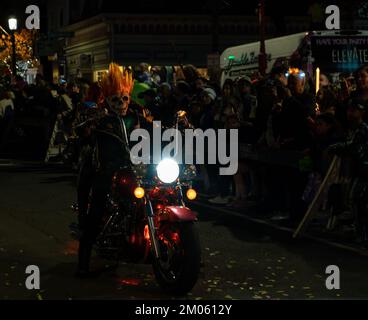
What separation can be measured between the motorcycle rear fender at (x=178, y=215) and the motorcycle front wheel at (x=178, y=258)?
0.04 meters

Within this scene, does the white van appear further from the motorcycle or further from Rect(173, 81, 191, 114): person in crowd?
the motorcycle

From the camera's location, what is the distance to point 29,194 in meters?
14.9

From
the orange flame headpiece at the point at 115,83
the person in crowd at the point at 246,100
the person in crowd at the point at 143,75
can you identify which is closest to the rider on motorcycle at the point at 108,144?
the orange flame headpiece at the point at 115,83

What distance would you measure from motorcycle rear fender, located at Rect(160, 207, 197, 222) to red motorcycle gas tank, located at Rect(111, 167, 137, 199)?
0.51 m

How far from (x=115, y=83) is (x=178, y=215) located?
1472mm

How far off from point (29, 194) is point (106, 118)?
6.80 meters

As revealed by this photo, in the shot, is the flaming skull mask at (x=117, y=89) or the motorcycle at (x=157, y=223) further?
the flaming skull mask at (x=117, y=89)

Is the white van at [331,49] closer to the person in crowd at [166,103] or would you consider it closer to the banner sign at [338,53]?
the banner sign at [338,53]

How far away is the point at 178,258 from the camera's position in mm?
7734

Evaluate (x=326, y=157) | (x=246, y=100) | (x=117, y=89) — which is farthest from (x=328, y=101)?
(x=117, y=89)

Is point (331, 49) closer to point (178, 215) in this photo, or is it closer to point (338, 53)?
point (338, 53)

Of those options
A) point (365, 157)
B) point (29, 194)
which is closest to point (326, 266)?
point (365, 157)

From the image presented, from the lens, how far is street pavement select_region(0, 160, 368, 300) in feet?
26.1

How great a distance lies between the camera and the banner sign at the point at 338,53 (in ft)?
67.3
